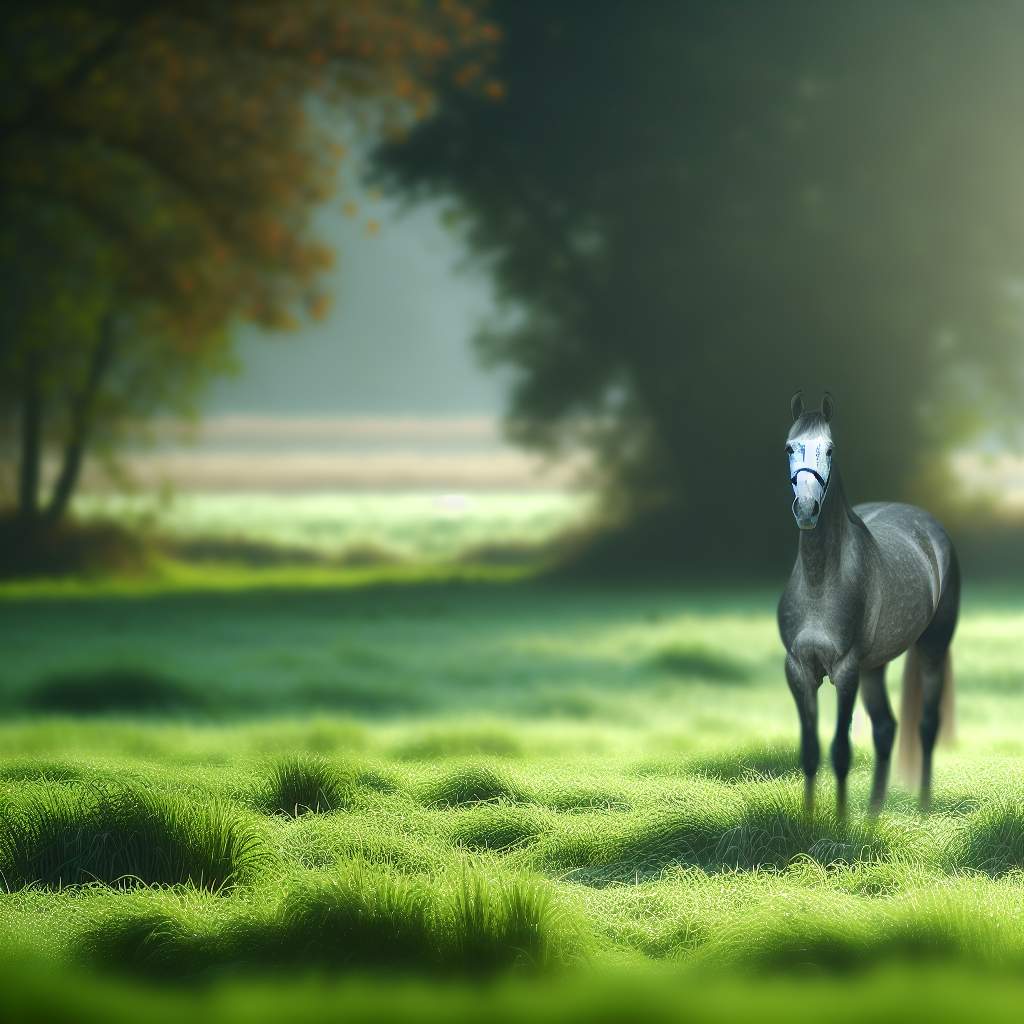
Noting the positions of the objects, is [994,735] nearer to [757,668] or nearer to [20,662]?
[757,668]

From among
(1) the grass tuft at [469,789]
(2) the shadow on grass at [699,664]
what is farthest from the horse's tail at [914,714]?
(2) the shadow on grass at [699,664]

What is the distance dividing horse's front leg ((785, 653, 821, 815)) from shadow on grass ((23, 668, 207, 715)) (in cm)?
441

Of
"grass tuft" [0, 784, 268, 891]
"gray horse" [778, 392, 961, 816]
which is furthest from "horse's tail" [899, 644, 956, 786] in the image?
"grass tuft" [0, 784, 268, 891]

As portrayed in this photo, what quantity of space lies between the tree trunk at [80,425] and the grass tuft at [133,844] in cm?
795

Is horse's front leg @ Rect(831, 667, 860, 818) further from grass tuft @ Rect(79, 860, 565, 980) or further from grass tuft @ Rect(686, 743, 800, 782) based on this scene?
grass tuft @ Rect(79, 860, 565, 980)

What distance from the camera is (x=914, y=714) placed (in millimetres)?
5207

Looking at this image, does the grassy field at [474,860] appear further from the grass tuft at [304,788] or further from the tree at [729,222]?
the tree at [729,222]

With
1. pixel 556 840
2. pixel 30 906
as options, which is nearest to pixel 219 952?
pixel 30 906

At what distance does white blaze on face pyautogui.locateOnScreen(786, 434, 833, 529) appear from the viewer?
13.4 ft

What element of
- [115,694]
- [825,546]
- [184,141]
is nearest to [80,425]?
[184,141]

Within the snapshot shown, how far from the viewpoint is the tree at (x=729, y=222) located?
12.7m

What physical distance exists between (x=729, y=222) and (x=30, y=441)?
7135 mm

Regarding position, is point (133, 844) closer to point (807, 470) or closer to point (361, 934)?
point (361, 934)

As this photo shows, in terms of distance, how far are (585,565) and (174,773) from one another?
7.15 meters
